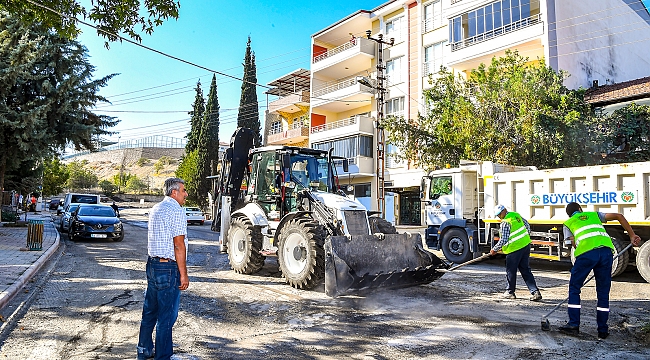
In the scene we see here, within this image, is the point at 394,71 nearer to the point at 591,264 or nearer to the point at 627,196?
the point at 627,196

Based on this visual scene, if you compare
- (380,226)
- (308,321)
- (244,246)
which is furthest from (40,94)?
(308,321)

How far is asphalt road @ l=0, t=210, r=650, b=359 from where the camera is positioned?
192 inches

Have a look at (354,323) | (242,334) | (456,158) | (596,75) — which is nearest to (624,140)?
(456,158)

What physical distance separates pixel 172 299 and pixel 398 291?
4922 millimetres

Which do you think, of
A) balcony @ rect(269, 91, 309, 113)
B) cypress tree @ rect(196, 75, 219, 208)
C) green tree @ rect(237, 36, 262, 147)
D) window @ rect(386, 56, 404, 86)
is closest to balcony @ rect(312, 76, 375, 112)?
window @ rect(386, 56, 404, 86)

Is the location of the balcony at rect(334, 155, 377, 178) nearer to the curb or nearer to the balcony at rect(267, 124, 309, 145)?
the balcony at rect(267, 124, 309, 145)

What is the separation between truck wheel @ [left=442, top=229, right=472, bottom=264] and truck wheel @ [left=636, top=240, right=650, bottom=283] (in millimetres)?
4157

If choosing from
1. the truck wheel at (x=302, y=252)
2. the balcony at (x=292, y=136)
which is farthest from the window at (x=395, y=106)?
the truck wheel at (x=302, y=252)

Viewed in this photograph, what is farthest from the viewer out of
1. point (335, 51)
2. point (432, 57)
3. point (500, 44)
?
point (335, 51)

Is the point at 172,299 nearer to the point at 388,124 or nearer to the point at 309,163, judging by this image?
the point at 309,163

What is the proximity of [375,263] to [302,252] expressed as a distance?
1.33 metres

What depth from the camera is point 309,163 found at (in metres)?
9.80

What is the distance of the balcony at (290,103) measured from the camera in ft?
121

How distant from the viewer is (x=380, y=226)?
8.90m
